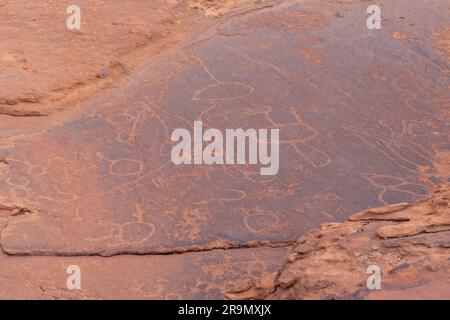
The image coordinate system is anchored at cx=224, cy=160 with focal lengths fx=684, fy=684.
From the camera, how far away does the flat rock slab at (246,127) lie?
8.77 ft

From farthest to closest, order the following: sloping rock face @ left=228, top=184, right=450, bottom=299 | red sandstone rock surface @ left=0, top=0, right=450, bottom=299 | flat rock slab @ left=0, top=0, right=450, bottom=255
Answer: flat rock slab @ left=0, top=0, right=450, bottom=255 < red sandstone rock surface @ left=0, top=0, right=450, bottom=299 < sloping rock face @ left=228, top=184, right=450, bottom=299

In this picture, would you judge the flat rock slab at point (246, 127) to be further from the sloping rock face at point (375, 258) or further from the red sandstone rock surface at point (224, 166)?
the sloping rock face at point (375, 258)

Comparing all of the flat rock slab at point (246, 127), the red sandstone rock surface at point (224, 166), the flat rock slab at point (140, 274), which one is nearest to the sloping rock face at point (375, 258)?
the red sandstone rock surface at point (224, 166)

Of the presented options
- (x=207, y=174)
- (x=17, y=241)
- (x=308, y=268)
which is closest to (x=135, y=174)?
(x=207, y=174)

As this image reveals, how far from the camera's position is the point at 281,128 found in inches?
125

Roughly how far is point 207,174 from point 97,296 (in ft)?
2.63

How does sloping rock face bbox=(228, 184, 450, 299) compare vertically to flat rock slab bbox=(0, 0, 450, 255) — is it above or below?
below

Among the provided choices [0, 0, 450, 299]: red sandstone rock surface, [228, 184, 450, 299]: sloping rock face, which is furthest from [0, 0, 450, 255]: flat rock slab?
[228, 184, 450, 299]: sloping rock face

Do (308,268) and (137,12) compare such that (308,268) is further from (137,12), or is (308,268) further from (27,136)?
(137,12)

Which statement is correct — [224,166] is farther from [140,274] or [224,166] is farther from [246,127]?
[140,274]

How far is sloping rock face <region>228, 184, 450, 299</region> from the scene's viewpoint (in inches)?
72.2

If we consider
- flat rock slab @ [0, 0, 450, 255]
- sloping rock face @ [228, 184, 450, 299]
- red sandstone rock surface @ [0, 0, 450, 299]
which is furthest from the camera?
flat rock slab @ [0, 0, 450, 255]

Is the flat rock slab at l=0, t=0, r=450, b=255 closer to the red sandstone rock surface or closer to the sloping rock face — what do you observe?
the red sandstone rock surface

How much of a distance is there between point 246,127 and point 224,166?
28 centimetres
